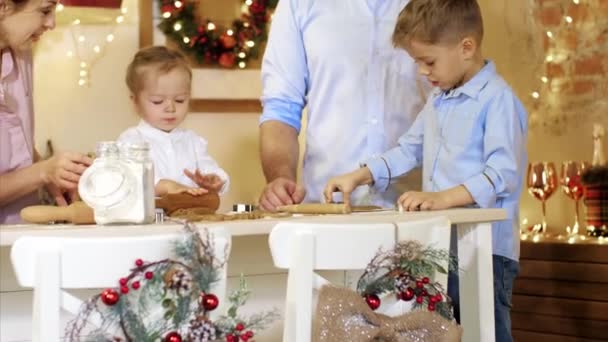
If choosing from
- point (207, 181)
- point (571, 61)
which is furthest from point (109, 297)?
point (571, 61)

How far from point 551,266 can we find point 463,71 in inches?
79.0

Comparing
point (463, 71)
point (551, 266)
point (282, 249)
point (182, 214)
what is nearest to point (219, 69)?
point (551, 266)

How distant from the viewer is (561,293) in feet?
16.2

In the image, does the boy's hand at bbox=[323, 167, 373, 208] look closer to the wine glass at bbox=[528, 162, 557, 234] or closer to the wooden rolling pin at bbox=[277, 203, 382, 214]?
the wooden rolling pin at bbox=[277, 203, 382, 214]

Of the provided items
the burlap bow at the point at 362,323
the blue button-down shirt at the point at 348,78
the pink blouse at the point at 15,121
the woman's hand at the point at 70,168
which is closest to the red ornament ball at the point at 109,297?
the burlap bow at the point at 362,323

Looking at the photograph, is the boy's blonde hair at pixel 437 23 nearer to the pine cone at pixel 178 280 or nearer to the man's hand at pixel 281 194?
the man's hand at pixel 281 194

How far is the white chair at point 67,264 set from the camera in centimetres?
206

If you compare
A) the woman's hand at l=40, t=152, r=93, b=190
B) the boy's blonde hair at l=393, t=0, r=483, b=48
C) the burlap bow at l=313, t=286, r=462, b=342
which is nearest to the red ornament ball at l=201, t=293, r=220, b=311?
the burlap bow at l=313, t=286, r=462, b=342

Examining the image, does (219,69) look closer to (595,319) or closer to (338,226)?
(595,319)

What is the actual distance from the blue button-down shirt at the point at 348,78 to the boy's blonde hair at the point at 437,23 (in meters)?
0.28

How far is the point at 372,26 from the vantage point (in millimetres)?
3477

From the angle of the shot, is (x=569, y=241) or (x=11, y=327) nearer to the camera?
(x=11, y=327)

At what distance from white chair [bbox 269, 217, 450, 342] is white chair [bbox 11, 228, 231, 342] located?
0.26 meters

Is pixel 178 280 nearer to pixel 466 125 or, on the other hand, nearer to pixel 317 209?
pixel 317 209
